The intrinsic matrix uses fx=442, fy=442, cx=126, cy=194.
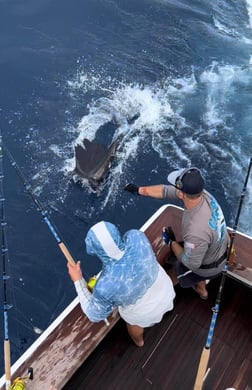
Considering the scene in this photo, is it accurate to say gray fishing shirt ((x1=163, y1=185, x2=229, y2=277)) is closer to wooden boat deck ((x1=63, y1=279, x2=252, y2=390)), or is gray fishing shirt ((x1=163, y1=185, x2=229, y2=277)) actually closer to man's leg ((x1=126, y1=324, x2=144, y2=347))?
man's leg ((x1=126, y1=324, x2=144, y2=347))

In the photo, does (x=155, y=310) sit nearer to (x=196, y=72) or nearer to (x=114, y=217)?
(x=114, y=217)

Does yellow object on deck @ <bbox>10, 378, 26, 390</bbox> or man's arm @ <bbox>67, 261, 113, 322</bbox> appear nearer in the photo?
man's arm @ <bbox>67, 261, 113, 322</bbox>

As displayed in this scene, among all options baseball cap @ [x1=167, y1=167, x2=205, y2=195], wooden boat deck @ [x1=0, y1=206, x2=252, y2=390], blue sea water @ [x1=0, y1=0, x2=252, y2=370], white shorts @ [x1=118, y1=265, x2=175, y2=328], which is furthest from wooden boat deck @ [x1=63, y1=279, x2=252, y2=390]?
blue sea water @ [x1=0, y1=0, x2=252, y2=370]

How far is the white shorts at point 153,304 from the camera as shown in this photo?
338 centimetres

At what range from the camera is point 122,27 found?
411 inches

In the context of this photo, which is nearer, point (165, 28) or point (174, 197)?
point (174, 197)

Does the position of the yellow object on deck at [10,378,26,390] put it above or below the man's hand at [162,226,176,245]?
below

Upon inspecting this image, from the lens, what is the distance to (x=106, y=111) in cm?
841

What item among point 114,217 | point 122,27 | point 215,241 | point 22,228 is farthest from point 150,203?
point 122,27

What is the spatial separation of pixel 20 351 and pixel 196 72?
6802 millimetres

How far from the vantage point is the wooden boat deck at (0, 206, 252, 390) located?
3.65 m

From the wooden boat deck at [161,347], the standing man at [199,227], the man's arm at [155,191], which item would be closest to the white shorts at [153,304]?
the standing man at [199,227]

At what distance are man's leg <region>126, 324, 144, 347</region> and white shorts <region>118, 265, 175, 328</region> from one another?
0.31m

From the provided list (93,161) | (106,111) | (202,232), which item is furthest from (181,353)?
(106,111)
